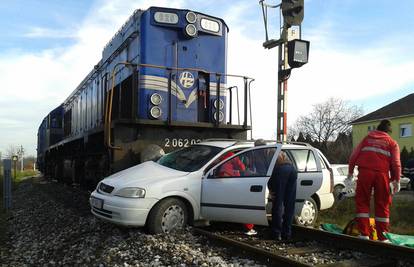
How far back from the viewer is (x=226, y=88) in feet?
33.3

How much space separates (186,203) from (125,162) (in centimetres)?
218

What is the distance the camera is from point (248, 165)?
6938mm

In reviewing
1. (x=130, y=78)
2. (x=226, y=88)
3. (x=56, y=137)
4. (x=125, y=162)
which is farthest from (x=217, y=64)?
(x=56, y=137)

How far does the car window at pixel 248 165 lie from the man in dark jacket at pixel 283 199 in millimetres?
291

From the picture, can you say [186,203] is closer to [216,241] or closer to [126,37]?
[216,241]

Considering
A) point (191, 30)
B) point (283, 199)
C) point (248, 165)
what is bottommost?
point (283, 199)

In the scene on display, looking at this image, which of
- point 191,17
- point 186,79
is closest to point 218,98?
point 186,79

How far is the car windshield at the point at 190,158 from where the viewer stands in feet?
23.2

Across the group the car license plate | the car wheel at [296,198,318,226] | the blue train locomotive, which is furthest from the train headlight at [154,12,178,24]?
the car wheel at [296,198,318,226]

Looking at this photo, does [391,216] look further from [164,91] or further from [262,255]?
[262,255]

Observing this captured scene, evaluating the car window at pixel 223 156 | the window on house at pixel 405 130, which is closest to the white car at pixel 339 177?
the car window at pixel 223 156

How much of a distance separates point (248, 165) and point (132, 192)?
1830 millimetres

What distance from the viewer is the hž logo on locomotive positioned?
9633 mm

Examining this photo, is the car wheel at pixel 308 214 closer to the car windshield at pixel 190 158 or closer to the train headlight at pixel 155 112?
the car windshield at pixel 190 158
